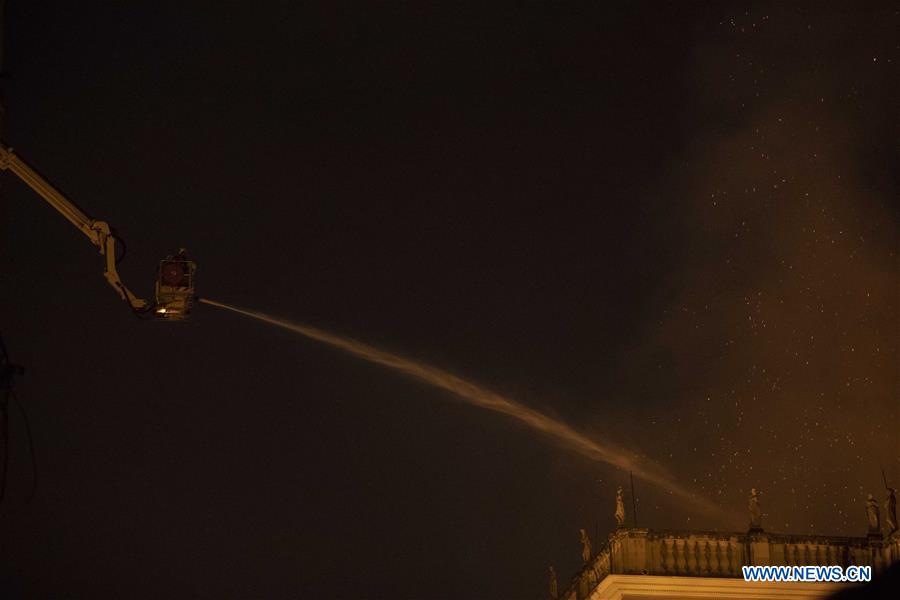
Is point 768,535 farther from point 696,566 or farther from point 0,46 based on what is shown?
point 0,46

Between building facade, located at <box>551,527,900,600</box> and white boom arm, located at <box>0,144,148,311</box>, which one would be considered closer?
white boom arm, located at <box>0,144,148,311</box>

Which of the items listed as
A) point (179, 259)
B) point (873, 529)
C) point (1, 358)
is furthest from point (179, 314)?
point (873, 529)

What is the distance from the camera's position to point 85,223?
81.1 ft

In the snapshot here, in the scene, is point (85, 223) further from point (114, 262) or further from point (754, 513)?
point (754, 513)

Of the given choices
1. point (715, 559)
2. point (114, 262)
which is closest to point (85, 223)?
point (114, 262)

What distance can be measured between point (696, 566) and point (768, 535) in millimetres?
1917

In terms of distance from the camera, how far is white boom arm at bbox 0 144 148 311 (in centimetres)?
2372

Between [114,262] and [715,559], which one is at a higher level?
[114,262]

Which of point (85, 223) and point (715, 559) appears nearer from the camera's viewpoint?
point (85, 223)

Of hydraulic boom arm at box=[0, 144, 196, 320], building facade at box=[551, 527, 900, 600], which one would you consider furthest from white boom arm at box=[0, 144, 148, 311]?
building facade at box=[551, 527, 900, 600]

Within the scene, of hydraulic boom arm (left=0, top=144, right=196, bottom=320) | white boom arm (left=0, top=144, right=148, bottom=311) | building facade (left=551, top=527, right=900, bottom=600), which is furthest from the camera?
building facade (left=551, top=527, right=900, bottom=600)

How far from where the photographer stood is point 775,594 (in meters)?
33.6

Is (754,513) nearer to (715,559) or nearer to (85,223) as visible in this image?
(715,559)

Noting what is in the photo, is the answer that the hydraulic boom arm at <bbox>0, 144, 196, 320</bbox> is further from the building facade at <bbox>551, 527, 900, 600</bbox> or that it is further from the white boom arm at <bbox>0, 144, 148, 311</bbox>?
the building facade at <bbox>551, 527, 900, 600</bbox>
